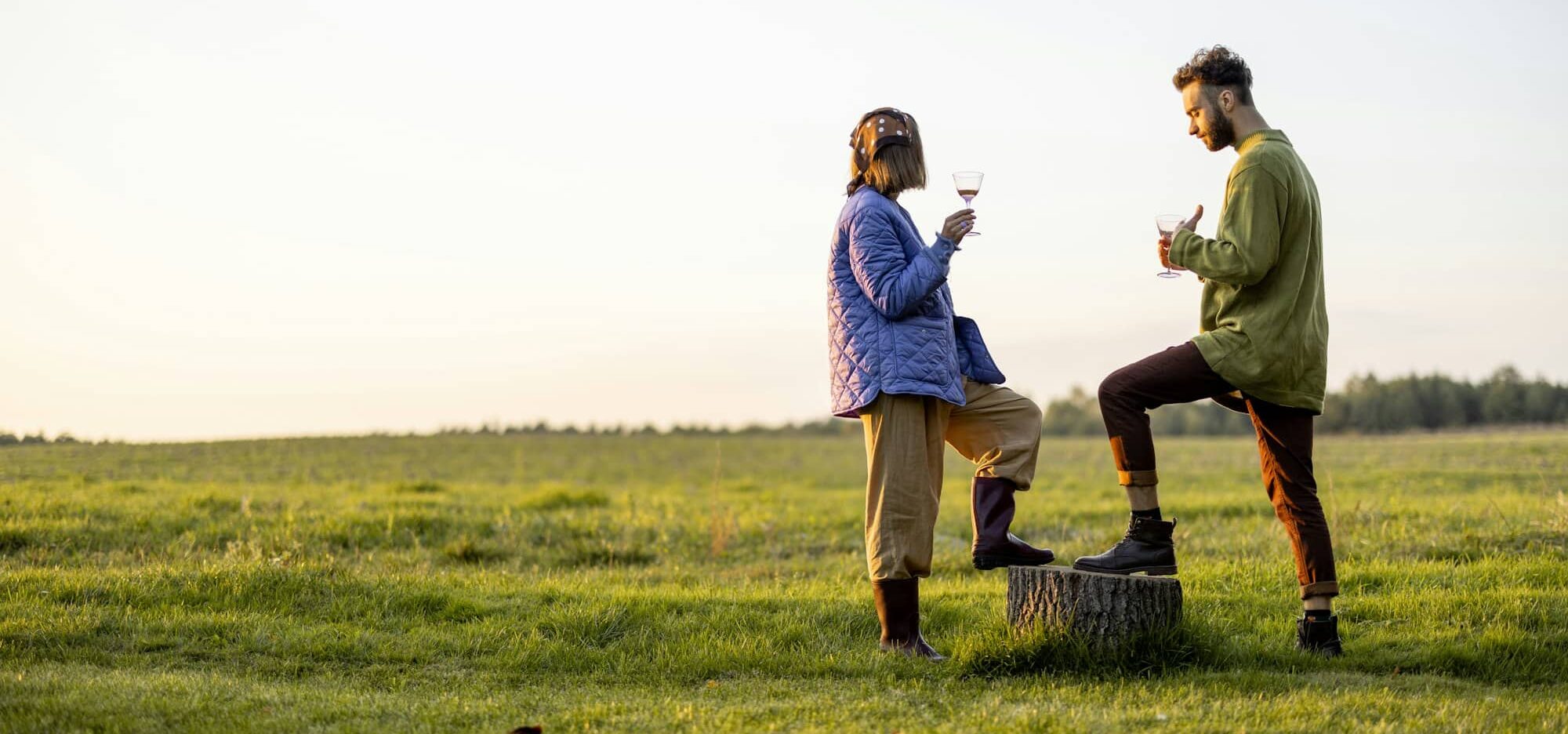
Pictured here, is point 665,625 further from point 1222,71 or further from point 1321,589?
point 1222,71

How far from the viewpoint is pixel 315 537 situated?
1248 cm

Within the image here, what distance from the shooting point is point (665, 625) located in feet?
25.4

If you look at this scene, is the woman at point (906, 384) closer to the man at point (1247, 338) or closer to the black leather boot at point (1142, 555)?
the black leather boot at point (1142, 555)

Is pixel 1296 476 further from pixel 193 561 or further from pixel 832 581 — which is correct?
pixel 193 561

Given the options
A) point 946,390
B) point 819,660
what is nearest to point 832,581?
point 819,660

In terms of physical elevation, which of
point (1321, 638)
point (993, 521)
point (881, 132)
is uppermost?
point (881, 132)

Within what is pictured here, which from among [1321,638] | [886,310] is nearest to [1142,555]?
[1321,638]

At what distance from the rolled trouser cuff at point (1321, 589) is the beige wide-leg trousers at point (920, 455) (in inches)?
67.3

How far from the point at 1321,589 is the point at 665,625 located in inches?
155

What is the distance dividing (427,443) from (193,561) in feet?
70.6

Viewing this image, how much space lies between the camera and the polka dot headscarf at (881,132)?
6230 mm

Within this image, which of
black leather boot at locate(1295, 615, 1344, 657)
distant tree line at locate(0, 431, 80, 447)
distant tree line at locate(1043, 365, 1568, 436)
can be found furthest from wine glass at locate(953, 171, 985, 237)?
distant tree line at locate(1043, 365, 1568, 436)

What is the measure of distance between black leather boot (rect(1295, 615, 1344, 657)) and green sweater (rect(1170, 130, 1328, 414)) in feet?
4.47

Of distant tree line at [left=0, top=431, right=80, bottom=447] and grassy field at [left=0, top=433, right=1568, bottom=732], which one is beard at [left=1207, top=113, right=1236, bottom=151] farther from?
distant tree line at [left=0, top=431, right=80, bottom=447]
